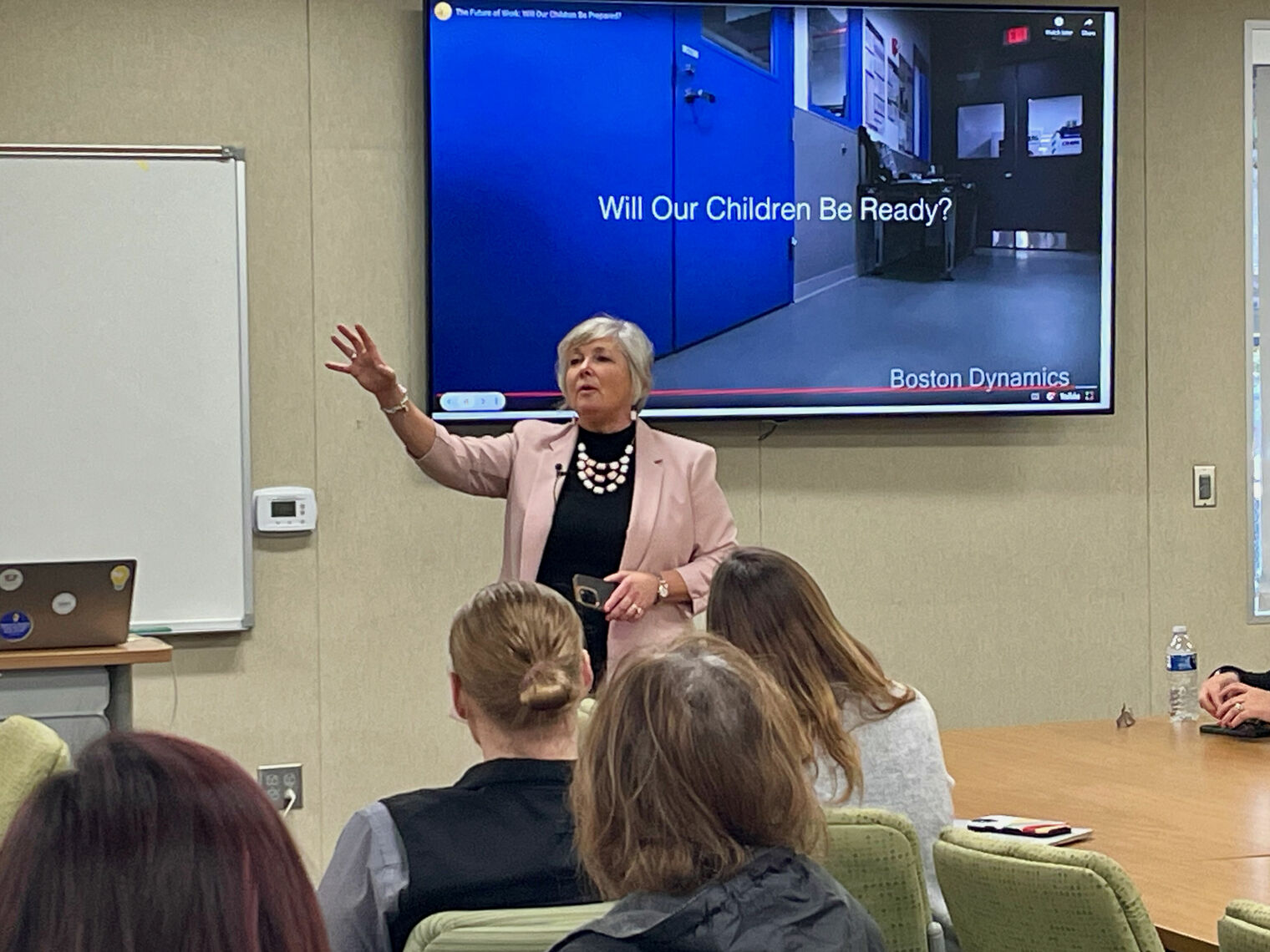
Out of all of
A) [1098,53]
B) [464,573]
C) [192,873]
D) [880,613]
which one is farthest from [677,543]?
[192,873]

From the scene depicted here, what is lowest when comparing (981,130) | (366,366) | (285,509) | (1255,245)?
(285,509)

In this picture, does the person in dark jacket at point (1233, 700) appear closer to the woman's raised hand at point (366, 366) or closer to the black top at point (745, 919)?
the woman's raised hand at point (366, 366)

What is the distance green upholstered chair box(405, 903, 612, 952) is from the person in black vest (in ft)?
0.56

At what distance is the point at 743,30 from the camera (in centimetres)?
480

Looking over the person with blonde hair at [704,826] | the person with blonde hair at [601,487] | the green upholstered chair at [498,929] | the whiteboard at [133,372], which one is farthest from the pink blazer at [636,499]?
the person with blonde hair at [704,826]

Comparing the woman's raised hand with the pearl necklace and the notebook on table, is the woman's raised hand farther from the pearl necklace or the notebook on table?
the notebook on table

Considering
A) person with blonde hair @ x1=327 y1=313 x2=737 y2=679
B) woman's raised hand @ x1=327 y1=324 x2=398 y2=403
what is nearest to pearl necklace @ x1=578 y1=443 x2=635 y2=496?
person with blonde hair @ x1=327 y1=313 x2=737 y2=679

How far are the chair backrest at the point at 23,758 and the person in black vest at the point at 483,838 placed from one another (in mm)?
761

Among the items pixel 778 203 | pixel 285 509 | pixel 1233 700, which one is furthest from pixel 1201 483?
pixel 285 509

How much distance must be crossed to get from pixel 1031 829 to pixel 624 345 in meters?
1.64

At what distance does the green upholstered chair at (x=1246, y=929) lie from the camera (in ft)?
5.19

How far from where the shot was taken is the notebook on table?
2.65 meters

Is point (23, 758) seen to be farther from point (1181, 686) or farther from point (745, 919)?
point (1181, 686)

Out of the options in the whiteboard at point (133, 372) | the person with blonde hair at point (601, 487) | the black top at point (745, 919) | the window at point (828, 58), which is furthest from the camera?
the window at point (828, 58)
